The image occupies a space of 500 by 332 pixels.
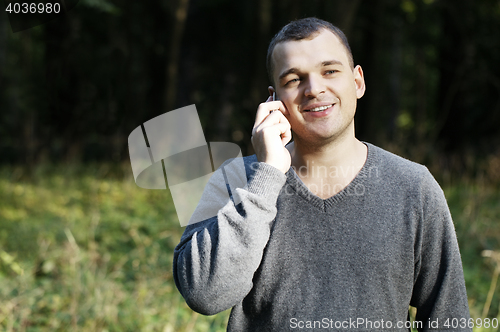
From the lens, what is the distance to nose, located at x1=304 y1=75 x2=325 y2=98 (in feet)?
5.74

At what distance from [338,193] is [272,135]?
0.36 metres

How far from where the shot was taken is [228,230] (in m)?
1.57

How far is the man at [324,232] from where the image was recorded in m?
1.62

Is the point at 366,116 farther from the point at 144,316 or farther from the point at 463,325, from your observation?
the point at 463,325

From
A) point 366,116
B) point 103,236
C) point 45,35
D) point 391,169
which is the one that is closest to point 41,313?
point 103,236

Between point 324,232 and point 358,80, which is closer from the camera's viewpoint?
point 324,232

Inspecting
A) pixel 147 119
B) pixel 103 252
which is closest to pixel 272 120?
pixel 103 252

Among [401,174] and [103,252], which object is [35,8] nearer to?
[103,252]

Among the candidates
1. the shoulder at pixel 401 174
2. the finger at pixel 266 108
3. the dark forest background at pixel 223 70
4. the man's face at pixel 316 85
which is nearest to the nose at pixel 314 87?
the man's face at pixel 316 85

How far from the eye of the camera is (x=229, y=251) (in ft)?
5.08

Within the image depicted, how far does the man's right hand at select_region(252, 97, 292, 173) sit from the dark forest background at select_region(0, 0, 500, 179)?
635 cm

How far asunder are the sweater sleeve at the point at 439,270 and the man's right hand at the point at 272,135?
579 mm

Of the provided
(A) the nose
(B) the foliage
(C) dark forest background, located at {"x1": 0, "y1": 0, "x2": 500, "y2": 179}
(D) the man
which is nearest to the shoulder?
(D) the man

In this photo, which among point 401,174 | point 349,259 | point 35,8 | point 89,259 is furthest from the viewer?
point 89,259
